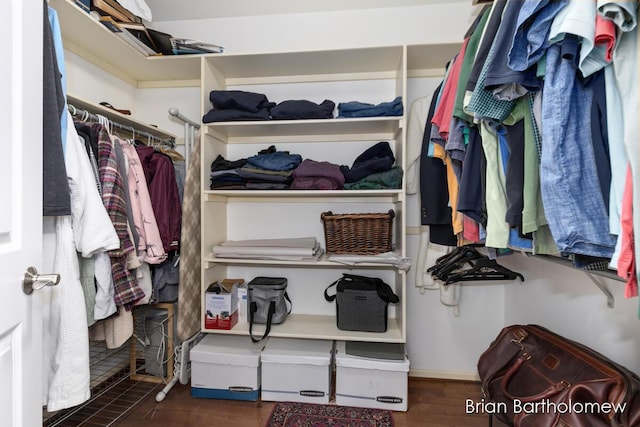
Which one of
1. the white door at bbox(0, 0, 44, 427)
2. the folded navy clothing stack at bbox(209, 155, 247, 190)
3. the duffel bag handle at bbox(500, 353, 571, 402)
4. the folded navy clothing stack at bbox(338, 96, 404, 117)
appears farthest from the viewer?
the folded navy clothing stack at bbox(209, 155, 247, 190)

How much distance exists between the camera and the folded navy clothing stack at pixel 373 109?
5.41 ft

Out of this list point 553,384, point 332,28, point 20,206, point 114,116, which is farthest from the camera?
point 332,28

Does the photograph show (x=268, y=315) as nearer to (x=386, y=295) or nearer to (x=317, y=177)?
(x=386, y=295)

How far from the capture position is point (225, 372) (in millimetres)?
1711

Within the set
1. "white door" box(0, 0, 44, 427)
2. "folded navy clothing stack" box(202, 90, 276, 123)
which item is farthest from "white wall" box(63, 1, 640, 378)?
"white door" box(0, 0, 44, 427)

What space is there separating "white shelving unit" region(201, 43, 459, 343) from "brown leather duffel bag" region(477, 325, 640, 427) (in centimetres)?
56

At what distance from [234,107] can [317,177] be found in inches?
23.9

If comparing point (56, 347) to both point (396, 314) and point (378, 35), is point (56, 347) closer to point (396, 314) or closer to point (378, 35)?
point (396, 314)

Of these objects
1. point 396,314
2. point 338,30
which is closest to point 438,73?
point 338,30

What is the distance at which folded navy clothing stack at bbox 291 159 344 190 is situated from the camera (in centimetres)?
169

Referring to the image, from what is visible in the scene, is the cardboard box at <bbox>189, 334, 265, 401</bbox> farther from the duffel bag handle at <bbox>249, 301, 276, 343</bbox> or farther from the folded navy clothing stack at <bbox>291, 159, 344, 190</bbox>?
the folded navy clothing stack at <bbox>291, 159, 344, 190</bbox>

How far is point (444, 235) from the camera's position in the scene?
1.43 m

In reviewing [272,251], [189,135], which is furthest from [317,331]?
[189,135]

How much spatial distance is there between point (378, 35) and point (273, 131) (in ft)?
2.95
